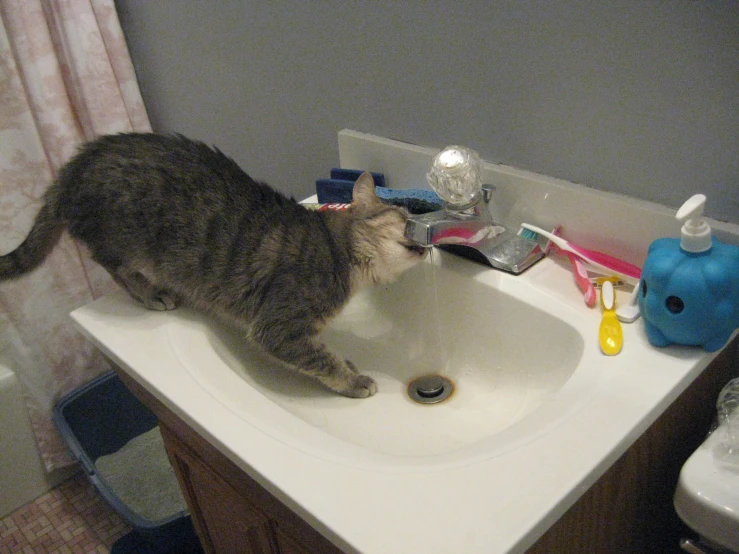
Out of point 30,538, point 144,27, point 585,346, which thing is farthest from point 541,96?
point 30,538

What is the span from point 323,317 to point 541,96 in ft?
1.39

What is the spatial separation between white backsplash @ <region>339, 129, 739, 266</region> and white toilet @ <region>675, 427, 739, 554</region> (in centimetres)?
25

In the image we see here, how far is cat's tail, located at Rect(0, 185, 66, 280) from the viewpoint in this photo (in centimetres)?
99

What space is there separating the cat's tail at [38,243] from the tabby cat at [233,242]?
0.07 metres

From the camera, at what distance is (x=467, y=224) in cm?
83

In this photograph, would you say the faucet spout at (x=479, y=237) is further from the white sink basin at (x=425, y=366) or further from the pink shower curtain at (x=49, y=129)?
the pink shower curtain at (x=49, y=129)

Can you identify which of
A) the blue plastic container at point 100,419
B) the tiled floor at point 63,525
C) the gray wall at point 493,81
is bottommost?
the tiled floor at point 63,525

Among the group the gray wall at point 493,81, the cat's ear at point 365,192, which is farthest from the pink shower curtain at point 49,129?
the cat's ear at point 365,192

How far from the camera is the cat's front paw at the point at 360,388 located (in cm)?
88

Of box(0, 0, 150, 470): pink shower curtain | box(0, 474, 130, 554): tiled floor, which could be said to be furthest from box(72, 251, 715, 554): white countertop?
box(0, 474, 130, 554): tiled floor

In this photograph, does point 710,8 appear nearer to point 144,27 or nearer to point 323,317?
point 323,317

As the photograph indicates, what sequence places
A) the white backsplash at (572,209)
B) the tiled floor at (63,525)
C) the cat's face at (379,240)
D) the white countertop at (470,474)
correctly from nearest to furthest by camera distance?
the white countertop at (470,474), the white backsplash at (572,209), the cat's face at (379,240), the tiled floor at (63,525)

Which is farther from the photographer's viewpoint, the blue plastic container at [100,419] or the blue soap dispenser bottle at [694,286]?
the blue plastic container at [100,419]

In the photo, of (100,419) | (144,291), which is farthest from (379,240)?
(100,419)
